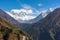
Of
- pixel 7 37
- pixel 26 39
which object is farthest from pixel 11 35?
pixel 26 39

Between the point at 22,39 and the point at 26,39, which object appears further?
the point at 26,39

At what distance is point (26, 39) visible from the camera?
194m

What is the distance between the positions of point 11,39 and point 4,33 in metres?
7.52

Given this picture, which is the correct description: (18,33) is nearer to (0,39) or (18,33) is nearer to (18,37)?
(18,37)

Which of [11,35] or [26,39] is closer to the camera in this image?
[11,35]

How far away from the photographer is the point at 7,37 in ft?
589

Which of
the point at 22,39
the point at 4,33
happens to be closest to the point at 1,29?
the point at 4,33

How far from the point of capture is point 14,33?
607 feet

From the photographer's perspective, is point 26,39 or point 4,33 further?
point 26,39

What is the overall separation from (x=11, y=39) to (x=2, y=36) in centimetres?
767

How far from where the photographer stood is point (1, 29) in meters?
188

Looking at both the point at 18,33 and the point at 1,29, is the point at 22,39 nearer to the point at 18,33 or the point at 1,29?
the point at 18,33

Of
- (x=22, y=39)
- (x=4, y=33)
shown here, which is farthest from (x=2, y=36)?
(x=22, y=39)

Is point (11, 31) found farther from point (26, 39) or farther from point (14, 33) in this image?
point (26, 39)
